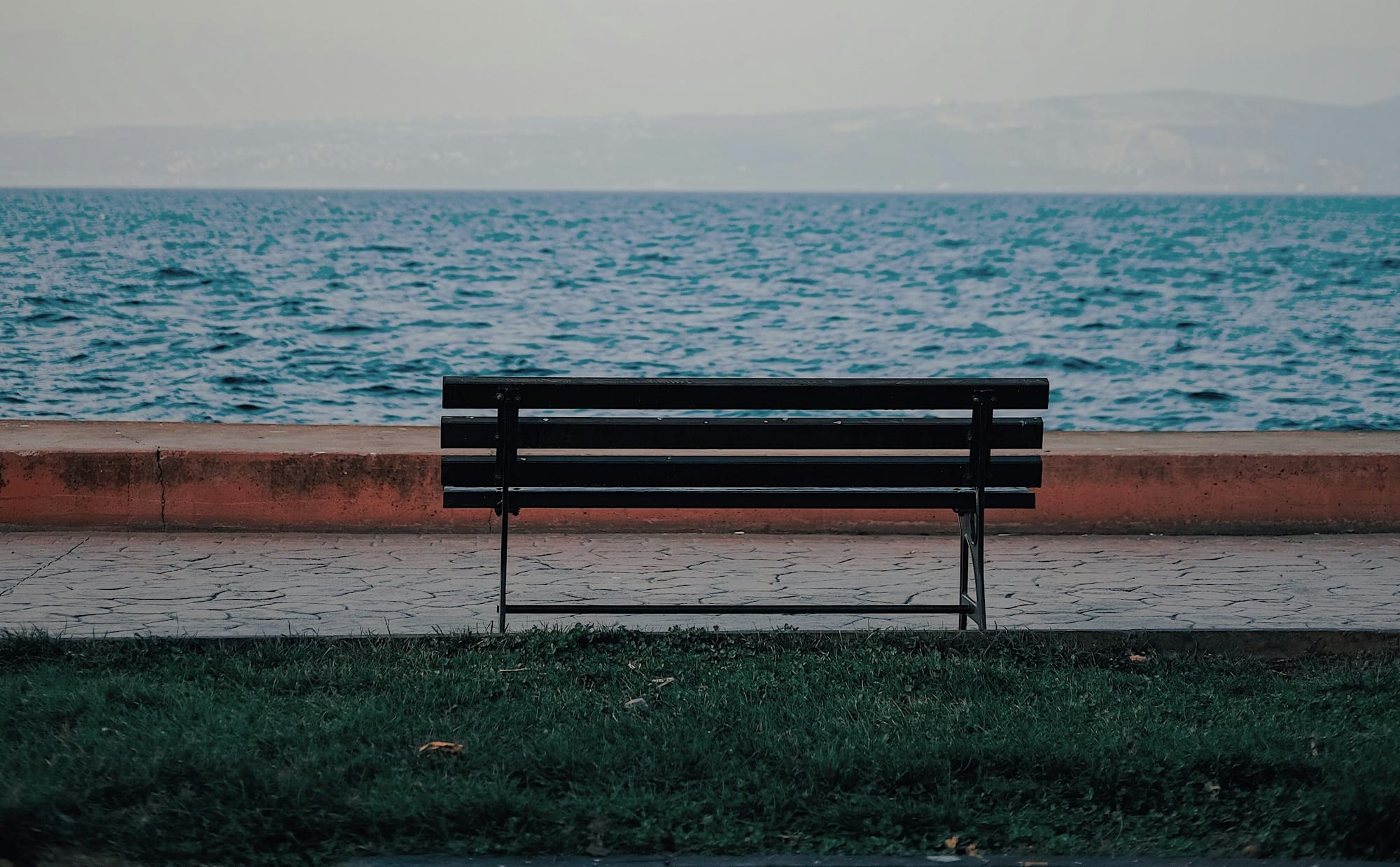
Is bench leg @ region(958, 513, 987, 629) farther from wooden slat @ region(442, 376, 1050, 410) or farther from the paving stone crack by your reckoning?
the paving stone crack

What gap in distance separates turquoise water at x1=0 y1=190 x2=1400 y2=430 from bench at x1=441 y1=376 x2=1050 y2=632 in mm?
15831

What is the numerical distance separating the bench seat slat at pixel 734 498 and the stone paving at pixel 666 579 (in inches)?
18.5

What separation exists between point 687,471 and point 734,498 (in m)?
0.19

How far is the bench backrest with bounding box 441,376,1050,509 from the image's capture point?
5199 millimetres

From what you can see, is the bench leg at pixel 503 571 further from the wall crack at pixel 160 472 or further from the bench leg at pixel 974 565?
the wall crack at pixel 160 472

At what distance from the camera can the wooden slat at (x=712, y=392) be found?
516cm

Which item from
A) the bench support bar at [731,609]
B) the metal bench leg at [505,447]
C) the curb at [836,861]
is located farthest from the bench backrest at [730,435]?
the curb at [836,861]

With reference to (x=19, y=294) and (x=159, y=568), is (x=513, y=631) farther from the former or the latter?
(x=19, y=294)

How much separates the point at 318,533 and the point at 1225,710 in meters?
4.44

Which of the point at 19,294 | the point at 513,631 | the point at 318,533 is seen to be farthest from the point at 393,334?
the point at 513,631

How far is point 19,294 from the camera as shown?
41062 mm

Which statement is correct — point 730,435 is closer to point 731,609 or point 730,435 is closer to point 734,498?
point 734,498

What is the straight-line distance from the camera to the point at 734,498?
5402 mm

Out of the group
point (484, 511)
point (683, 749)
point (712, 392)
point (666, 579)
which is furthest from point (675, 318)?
point (683, 749)
